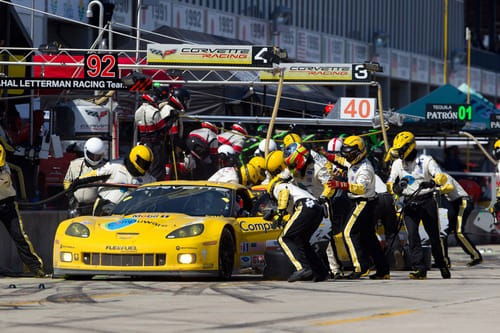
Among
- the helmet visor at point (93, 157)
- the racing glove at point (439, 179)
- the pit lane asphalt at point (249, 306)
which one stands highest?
the helmet visor at point (93, 157)

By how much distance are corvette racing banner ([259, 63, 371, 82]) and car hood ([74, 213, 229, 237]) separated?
772 centimetres

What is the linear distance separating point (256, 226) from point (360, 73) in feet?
24.7

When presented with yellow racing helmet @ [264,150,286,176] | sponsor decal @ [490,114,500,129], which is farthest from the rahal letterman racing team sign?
sponsor decal @ [490,114,500,129]

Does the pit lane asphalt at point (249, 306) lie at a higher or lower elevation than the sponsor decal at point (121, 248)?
lower

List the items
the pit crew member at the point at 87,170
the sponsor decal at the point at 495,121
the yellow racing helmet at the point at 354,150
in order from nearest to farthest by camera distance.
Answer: the yellow racing helmet at the point at 354,150 < the pit crew member at the point at 87,170 < the sponsor decal at the point at 495,121

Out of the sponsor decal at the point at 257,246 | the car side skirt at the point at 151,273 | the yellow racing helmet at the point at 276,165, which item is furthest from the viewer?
the yellow racing helmet at the point at 276,165

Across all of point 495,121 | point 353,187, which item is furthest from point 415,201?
point 495,121

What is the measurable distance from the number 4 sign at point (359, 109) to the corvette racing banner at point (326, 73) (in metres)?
3.21

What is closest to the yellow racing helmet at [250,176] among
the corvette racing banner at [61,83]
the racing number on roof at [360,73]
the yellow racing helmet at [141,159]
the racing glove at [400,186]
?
the corvette racing banner at [61,83]

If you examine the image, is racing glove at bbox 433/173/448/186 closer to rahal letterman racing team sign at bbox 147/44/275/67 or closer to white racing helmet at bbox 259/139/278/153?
rahal letterman racing team sign at bbox 147/44/275/67

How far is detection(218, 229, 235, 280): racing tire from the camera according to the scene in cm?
1516

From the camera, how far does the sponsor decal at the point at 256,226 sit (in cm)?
1584

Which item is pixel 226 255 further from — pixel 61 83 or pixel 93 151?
pixel 61 83

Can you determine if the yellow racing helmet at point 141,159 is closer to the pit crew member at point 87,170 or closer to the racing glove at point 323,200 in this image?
the pit crew member at point 87,170
